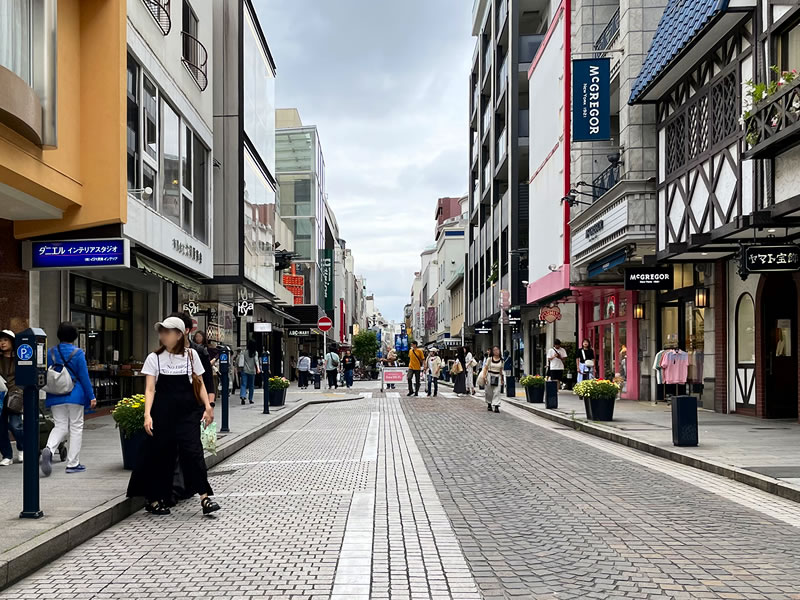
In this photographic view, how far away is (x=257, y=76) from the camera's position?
91.4 ft

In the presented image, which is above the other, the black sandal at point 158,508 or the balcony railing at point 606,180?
the balcony railing at point 606,180

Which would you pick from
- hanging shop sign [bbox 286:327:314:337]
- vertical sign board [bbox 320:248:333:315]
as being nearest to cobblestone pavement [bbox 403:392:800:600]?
hanging shop sign [bbox 286:327:314:337]

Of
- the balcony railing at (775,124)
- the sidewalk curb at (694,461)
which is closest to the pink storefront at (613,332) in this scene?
the sidewalk curb at (694,461)

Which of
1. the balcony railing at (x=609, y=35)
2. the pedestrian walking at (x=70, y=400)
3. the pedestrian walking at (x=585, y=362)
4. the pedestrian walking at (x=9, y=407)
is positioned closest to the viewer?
the pedestrian walking at (x=70, y=400)

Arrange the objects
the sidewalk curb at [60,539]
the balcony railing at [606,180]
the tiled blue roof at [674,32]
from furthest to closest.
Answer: the balcony railing at [606,180] < the tiled blue roof at [674,32] < the sidewalk curb at [60,539]

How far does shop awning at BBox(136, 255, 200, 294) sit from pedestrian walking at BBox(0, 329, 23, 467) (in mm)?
5317

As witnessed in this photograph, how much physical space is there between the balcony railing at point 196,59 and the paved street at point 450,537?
40.6 feet

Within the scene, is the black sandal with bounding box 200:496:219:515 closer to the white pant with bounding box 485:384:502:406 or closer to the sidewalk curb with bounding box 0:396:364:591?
the sidewalk curb with bounding box 0:396:364:591

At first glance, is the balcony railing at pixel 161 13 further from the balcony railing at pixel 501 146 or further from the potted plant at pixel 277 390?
the balcony railing at pixel 501 146

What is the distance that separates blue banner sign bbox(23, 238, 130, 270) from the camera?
13352mm

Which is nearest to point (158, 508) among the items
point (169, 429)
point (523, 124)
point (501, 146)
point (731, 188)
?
point (169, 429)

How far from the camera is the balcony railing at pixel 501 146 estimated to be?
42.0 meters

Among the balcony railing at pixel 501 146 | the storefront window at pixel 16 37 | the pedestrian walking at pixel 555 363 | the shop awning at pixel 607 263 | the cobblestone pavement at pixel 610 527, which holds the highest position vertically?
the balcony railing at pixel 501 146

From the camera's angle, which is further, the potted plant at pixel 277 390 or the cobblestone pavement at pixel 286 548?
the potted plant at pixel 277 390
